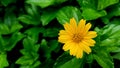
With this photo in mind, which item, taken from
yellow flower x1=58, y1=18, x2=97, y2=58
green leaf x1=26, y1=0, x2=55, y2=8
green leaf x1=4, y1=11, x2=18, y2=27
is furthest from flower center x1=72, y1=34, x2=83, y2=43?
green leaf x1=4, y1=11, x2=18, y2=27

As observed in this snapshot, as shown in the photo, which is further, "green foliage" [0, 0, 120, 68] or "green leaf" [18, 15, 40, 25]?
"green leaf" [18, 15, 40, 25]

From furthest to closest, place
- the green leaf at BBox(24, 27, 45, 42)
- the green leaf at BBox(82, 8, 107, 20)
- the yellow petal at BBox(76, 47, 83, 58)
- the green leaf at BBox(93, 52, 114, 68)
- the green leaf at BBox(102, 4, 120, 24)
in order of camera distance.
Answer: the green leaf at BBox(24, 27, 45, 42) → the green leaf at BBox(102, 4, 120, 24) → the green leaf at BBox(82, 8, 107, 20) → the green leaf at BBox(93, 52, 114, 68) → the yellow petal at BBox(76, 47, 83, 58)

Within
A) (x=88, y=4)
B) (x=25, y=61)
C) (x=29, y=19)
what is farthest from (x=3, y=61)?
(x=88, y=4)

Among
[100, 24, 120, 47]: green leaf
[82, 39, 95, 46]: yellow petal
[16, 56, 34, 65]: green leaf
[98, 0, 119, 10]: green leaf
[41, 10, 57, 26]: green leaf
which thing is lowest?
[16, 56, 34, 65]: green leaf

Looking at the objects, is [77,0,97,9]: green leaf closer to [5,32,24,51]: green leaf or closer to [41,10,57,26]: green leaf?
[41,10,57,26]: green leaf

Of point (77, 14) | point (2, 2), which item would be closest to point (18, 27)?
point (2, 2)

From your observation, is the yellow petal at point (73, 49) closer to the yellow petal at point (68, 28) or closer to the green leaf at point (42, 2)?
the yellow petal at point (68, 28)

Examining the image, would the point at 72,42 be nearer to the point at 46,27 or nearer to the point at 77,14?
the point at 77,14

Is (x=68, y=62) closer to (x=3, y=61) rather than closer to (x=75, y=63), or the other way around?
(x=75, y=63)

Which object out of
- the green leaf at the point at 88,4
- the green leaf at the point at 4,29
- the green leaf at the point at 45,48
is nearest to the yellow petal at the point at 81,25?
the green leaf at the point at 88,4
